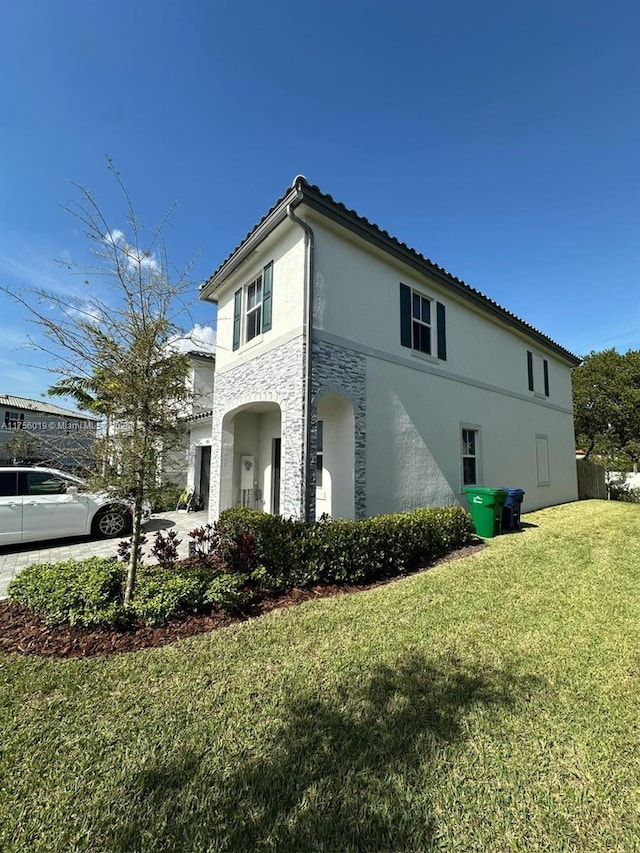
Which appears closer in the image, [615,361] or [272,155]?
[272,155]

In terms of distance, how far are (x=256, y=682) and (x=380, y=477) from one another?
16.6ft

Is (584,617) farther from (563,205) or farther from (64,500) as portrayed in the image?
(563,205)

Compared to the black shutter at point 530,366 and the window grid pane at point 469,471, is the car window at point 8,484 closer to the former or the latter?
the window grid pane at point 469,471

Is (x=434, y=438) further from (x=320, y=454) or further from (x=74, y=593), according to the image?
(x=74, y=593)

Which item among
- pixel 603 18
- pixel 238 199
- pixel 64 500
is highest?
pixel 603 18

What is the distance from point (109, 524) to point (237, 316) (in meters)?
6.08

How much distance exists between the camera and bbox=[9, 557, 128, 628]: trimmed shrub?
13.2 feet

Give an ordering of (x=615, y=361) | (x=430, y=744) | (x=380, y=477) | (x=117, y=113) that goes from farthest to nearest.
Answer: (x=615, y=361), (x=380, y=477), (x=117, y=113), (x=430, y=744)

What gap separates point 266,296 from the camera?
26.3 feet

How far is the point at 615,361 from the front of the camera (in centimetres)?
2214

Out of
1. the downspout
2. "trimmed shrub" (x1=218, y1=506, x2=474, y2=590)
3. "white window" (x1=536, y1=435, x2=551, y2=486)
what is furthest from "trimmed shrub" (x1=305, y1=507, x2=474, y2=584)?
"white window" (x1=536, y1=435, x2=551, y2=486)

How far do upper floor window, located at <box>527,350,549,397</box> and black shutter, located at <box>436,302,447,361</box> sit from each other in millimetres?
6144

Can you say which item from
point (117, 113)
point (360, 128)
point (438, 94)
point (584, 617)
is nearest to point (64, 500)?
point (117, 113)

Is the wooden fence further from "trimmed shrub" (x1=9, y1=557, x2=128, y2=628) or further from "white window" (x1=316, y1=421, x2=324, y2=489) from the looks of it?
"trimmed shrub" (x1=9, y1=557, x2=128, y2=628)
